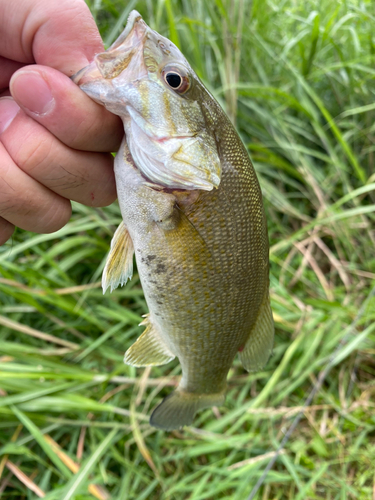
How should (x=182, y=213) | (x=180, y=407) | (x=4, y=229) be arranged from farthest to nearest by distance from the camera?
1. (x=180, y=407)
2. (x=4, y=229)
3. (x=182, y=213)

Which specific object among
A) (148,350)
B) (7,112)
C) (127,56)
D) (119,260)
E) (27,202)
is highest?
(127,56)

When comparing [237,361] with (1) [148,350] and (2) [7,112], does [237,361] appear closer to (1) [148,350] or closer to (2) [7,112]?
(1) [148,350]

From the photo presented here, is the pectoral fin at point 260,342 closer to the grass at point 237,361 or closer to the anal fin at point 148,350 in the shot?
the anal fin at point 148,350

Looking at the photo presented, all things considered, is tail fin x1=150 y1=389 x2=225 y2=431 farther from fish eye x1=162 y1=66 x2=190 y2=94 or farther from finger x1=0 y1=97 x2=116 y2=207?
fish eye x1=162 y1=66 x2=190 y2=94

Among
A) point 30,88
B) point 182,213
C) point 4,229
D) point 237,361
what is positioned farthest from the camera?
point 237,361

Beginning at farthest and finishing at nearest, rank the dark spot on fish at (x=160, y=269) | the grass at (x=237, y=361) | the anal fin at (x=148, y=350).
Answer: the grass at (x=237, y=361) → the anal fin at (x=148, y=350) → the dark spot on fish at (x=160, y=269)

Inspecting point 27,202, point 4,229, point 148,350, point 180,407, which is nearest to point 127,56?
point 27,202

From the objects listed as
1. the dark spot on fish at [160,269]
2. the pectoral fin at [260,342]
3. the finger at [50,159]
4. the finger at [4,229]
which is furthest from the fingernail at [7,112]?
the pectoral fin at [260,342]
